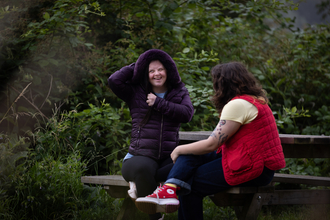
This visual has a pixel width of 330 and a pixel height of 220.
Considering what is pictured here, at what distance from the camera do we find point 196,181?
2.15 m

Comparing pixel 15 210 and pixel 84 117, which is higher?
pixel 84 117

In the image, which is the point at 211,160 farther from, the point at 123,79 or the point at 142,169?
the point at 123,79

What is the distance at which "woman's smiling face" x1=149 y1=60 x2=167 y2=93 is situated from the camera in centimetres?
264

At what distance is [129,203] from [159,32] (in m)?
3.09

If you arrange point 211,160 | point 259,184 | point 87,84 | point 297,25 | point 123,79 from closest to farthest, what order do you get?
point 259,184
point 211,160
point 123,79
point 87,84
point 297,25

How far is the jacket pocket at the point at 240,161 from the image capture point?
77.5 inches

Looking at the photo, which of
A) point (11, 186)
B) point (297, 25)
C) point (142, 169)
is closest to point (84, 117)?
point (11, 186)

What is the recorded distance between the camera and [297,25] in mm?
6363

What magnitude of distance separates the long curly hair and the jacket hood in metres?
0.57

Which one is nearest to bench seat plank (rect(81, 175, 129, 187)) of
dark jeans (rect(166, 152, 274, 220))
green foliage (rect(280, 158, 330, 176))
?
dark jeans (rect(166, 152, 274, 220))

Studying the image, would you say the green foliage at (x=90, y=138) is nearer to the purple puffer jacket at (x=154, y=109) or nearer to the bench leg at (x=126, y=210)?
the bench leg at (x=126, y=210)

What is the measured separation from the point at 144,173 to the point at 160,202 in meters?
0.41

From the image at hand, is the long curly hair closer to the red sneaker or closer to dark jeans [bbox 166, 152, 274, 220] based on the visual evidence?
dark jeans [bbox 166, 152, 274, 220]

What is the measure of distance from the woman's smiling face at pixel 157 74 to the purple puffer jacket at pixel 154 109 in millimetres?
41
